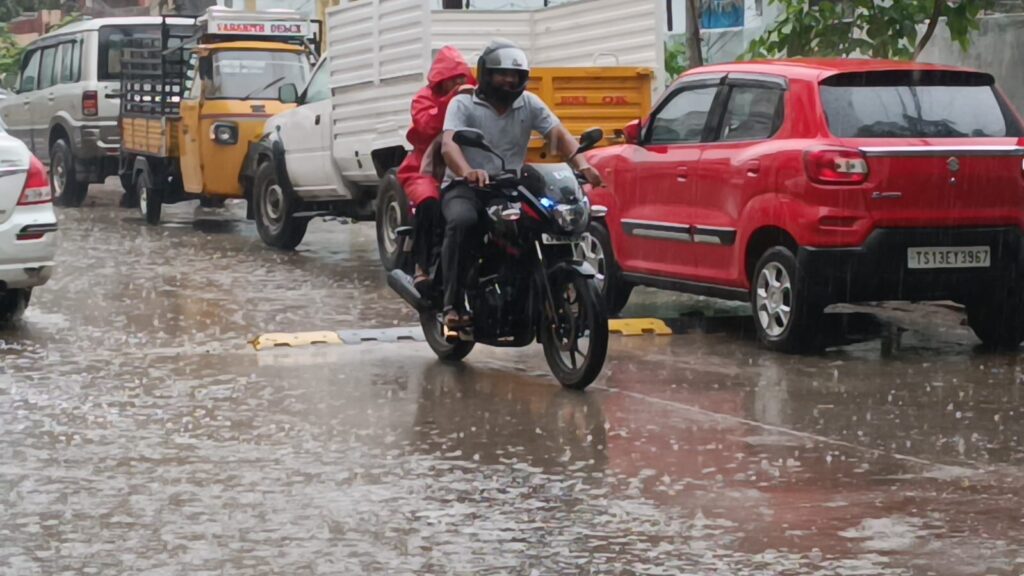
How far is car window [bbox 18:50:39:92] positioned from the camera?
27.0m

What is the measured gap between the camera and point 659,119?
12.4m

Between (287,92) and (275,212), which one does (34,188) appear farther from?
(275,212)

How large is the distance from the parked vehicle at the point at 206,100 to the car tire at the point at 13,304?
7.53 meters

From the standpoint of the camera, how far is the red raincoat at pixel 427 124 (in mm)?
10445

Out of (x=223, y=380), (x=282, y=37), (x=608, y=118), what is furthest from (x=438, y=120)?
(x=282, y=37)

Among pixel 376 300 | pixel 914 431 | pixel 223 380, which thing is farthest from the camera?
pixel 376 300

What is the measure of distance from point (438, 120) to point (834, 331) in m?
3.02

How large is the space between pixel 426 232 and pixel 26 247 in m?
3.07

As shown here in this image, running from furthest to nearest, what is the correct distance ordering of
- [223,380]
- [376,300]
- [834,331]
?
1. [376,300]
2. [834,331]
3. [223,380]

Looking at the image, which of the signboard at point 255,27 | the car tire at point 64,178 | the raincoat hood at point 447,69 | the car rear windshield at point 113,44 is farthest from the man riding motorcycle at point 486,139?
the car tire at point 64,178

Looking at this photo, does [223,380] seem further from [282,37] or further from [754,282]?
[282,37]

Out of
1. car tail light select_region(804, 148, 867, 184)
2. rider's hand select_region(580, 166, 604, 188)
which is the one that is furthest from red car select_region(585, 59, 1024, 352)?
rider's hand select_region(580, 166, 604, 188)

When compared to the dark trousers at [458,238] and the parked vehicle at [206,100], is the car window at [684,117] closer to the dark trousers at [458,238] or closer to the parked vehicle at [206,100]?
the dark trousers at [458,238]

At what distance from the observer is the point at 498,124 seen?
10234 millimetres
